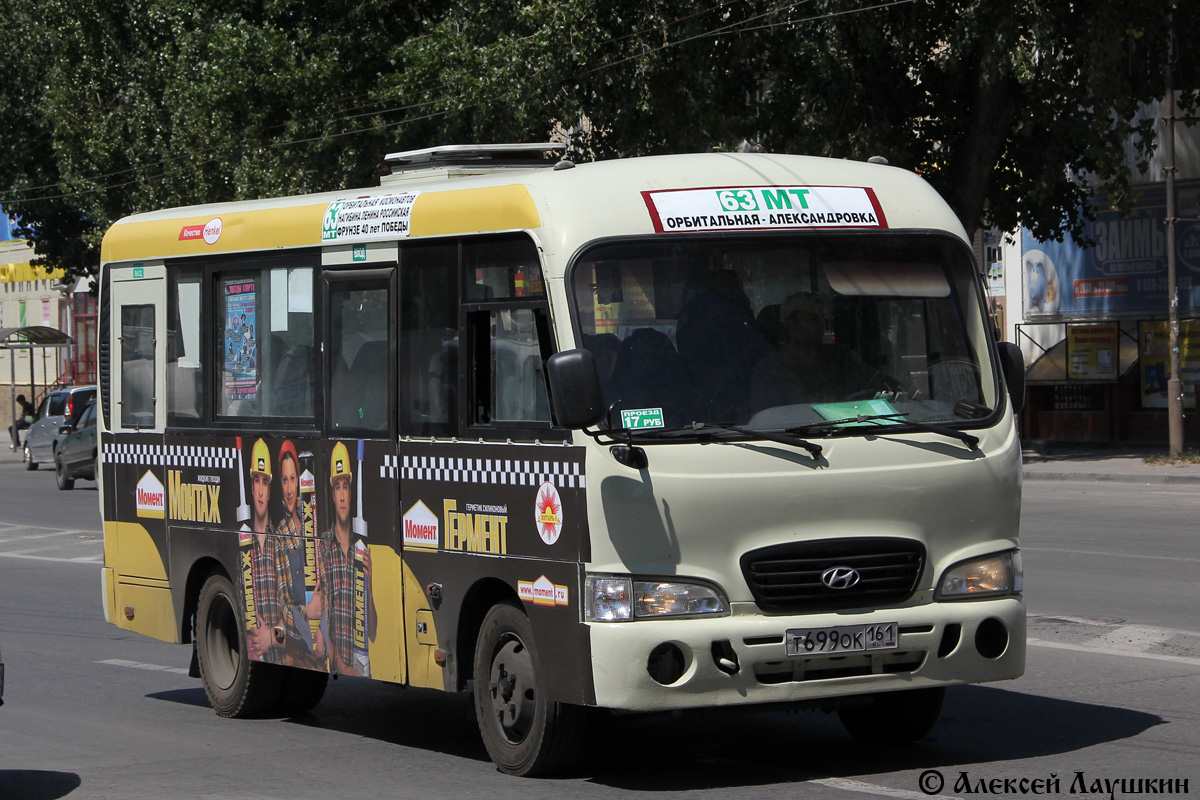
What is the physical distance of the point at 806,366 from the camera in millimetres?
6965

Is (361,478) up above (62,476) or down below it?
above

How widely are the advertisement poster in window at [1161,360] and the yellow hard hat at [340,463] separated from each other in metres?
23.4

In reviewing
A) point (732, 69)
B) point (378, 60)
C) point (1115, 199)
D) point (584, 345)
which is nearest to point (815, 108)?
point (732, 69)

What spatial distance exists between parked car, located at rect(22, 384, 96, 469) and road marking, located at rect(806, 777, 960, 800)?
26752 mm

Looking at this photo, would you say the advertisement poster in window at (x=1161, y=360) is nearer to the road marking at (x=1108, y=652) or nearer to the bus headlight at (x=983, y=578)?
the road marking at (x=1108, y=652)

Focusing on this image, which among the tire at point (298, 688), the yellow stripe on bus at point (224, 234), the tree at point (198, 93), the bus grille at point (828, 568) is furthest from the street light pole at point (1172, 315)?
the bus grille at point (828, 568)

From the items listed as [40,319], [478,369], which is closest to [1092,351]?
[478,369]

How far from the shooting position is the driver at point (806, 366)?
689 centimetres

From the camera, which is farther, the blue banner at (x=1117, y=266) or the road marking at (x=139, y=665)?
the blue banner at (x=1117, y=266)

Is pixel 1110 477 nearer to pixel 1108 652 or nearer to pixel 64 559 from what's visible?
pixel 64 559

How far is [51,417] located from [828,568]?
30.6m

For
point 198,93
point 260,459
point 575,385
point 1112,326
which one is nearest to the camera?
point 575,385

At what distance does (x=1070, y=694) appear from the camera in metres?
8.59

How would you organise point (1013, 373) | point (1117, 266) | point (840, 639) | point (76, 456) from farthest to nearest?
point (1117, 266), point (76, 456), point (1013, 373), point (840, 639)
